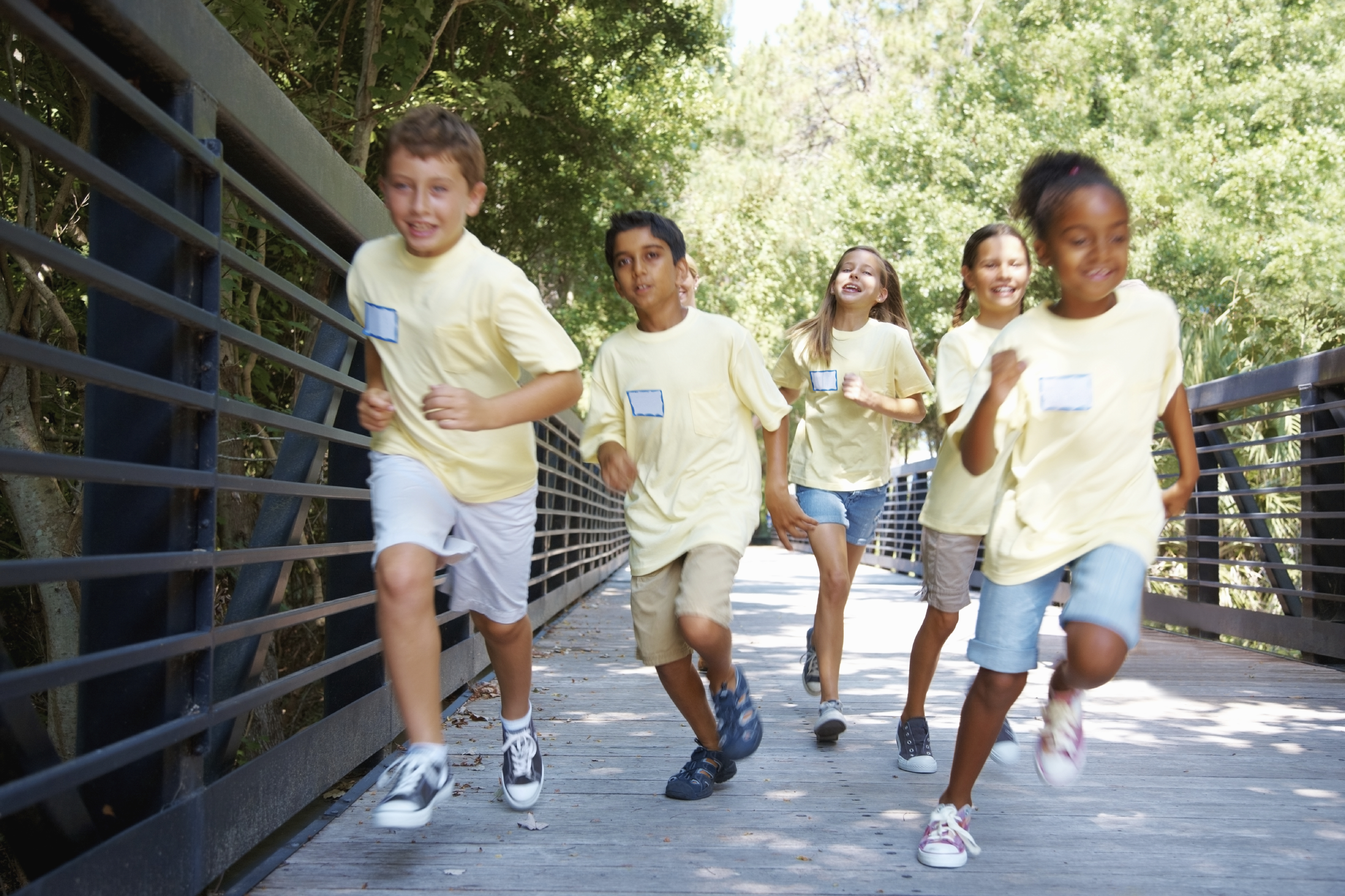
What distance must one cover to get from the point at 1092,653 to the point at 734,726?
1.26 meters

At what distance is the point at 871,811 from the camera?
3.36m

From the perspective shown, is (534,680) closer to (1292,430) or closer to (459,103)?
(459,103)

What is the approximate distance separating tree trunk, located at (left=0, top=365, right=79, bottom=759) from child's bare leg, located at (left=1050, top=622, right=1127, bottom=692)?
350cm

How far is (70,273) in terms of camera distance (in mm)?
1901

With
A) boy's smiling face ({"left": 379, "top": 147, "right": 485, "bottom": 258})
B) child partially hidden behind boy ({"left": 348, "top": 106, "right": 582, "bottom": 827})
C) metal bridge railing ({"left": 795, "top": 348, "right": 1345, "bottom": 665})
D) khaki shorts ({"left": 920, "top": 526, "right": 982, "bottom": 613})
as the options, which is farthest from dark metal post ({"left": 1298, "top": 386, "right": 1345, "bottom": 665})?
boy's smiling face ({"left": 379, "top": 147, "right": 485, "bottom": 258})

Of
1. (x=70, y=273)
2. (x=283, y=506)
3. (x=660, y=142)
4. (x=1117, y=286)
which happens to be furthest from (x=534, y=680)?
(x=660, y=142)

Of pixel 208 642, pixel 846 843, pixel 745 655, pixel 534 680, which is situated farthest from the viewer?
pixel 745 655

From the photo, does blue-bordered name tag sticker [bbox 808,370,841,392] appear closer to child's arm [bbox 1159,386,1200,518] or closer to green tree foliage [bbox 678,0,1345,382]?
child's arm [bbox 1159,386,1200,518]

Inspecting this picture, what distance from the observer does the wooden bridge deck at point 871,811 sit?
8.97 ft

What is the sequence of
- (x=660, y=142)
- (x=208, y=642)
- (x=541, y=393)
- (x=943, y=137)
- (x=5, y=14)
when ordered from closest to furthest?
(x=5, y=14), (x=208, y=642), (x=541, y=393), (x=660, y=142), (x=943, y=137)

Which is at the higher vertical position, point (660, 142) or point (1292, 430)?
point (660, 142)

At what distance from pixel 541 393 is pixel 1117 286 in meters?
1.39

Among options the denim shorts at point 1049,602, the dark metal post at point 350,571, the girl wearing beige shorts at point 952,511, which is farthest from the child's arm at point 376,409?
the girl wearing beige shorts at point 952,511

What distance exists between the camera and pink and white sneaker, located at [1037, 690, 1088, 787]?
280 centimetres
